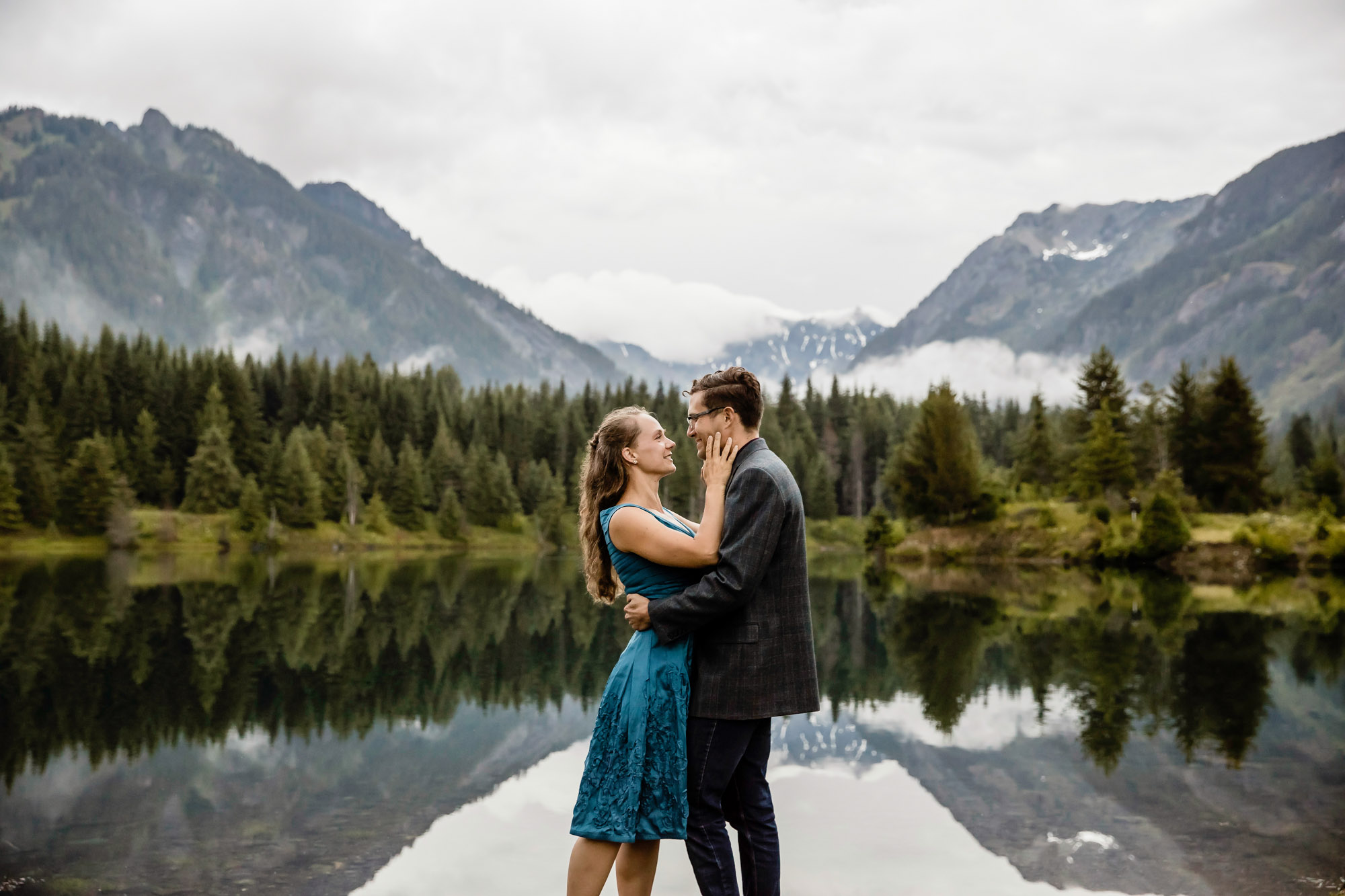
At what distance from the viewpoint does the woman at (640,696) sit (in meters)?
4.86

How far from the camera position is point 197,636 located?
2150 cm

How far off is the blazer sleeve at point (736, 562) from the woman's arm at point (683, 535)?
59 millimetres

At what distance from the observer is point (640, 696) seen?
491 cm

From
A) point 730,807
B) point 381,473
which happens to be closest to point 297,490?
point 381,473

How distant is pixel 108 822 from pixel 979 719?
10.2 metres

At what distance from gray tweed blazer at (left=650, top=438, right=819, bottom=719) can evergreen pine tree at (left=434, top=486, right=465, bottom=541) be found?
8650 centimetres

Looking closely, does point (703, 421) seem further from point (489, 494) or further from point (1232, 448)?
point (489, 494)

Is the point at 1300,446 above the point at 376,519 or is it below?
above

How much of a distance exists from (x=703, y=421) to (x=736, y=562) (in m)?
0.80

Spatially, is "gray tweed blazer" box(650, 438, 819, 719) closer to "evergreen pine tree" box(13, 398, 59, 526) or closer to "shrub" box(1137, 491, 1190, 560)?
"shrub" box(1137, 491, 1190, 560)

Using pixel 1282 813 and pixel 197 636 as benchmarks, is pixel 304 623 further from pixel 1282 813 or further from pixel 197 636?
pixel 1282 813

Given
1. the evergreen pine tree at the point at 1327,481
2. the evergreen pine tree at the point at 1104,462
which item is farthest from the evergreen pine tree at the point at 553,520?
the evergreen pine tree at the point at 1327,481

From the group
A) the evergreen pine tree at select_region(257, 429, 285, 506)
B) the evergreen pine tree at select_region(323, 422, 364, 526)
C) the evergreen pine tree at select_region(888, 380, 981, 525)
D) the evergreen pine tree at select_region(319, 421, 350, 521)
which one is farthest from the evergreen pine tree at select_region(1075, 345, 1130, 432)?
the evergreen pine tree at select_region(257, 429, 285, 506)

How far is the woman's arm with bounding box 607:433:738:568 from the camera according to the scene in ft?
15.7
